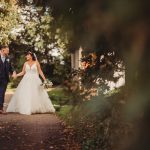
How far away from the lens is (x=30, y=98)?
16234 mm

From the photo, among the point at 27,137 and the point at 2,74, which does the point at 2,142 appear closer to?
the point at 27,137

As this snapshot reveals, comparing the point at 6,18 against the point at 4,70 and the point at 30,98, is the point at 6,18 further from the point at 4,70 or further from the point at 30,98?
the point at 4,70

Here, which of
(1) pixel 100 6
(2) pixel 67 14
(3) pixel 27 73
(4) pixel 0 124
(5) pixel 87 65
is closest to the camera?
(1) pixel 100 6

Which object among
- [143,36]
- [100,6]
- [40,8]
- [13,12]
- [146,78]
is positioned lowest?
[146,78]

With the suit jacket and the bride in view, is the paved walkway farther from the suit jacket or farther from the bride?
the suit jacket

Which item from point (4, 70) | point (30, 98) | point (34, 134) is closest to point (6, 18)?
point (30, 98)

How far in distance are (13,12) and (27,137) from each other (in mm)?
25206

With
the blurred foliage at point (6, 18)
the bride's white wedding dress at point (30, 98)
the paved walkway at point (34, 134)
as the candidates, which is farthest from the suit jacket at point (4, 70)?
the blurred foliage at point (6, 18)

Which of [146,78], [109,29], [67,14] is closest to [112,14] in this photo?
[109,29]

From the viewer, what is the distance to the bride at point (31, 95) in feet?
52.4

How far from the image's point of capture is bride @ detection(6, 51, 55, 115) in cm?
1598

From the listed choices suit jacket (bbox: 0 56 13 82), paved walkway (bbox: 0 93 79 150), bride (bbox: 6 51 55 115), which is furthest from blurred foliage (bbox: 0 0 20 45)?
paved walkway (bbox: 0 93 79 150)

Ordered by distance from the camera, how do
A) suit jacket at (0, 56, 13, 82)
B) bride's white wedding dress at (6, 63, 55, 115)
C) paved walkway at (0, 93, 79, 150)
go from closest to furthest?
paved walkway at (0, 93, 79, 150) < suit jacket at (0, 56, 13, 82) < bride's white wedding dress at (6, 63, 55, 115)

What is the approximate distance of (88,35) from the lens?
2.09 metres
